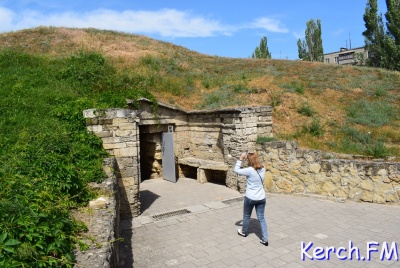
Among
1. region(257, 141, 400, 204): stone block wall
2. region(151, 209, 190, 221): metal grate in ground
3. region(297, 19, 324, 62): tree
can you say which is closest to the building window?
region(297, 19, 324, 62): tree

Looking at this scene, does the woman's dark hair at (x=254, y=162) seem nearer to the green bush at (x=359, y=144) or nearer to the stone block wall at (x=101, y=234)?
the stone block wall at (x=101, y=234)

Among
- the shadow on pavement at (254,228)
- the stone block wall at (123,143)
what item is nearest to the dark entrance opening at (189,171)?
the stone block wall at (123,143)

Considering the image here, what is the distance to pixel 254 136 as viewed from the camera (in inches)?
415

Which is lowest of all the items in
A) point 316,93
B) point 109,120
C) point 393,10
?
point 109,120

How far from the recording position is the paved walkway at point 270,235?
5.41 m

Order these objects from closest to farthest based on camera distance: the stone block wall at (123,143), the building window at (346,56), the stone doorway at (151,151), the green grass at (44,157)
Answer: the green grass at (44,157)
the stone block wall at (123,143)
the stone doorway at (151,151)
the building window at (346,56)

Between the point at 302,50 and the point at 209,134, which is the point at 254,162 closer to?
the point at 209,134

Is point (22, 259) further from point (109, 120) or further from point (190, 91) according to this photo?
point (190, 91)

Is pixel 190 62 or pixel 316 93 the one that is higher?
pixel 190 62

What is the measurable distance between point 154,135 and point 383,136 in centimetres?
913

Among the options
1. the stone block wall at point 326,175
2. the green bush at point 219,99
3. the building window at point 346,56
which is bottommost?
the stone block wall at point 326,175

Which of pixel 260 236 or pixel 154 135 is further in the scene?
pixel 154 135

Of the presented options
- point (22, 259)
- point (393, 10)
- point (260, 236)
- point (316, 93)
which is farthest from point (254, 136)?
point (393, 10)

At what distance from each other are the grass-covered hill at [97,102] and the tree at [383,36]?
12.0 metres
